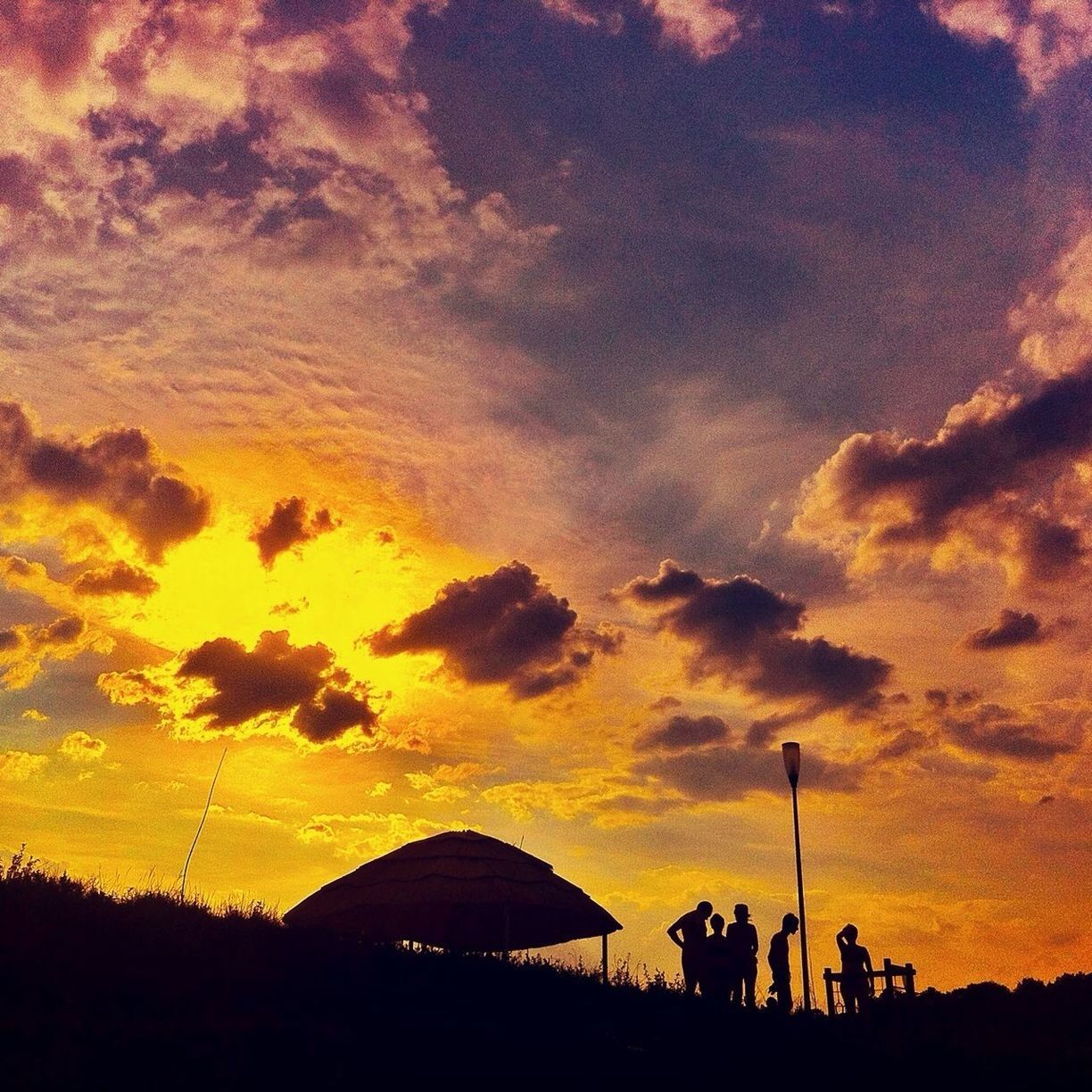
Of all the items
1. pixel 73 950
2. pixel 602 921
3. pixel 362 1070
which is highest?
pixel 602 921

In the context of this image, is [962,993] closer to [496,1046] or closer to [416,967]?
[416,967]

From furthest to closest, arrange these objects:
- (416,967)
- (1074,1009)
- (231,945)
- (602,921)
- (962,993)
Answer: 1. (962,993)
2. (1074,1009)
3. (602,921)
4. (416,967)
5. (231,945)

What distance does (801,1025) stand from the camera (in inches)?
725

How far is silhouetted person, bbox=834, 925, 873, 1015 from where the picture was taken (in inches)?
889

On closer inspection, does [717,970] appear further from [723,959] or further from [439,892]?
[439,892]

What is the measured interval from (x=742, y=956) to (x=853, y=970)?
4.61m

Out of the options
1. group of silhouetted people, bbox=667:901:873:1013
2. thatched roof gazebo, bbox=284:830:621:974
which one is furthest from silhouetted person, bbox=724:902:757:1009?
thatched roof gazebo, bbox=284:830:621:974

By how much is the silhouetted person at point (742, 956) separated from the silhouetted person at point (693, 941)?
1.50 feet

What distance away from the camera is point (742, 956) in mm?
19391

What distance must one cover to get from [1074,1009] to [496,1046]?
20.4 meters

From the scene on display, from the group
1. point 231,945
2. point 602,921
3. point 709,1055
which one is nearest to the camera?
point 709,1055

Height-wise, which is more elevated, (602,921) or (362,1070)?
(602,921)

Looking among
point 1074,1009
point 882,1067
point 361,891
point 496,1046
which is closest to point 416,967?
point 361,891

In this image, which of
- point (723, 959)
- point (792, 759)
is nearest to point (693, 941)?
point (723, 959)
